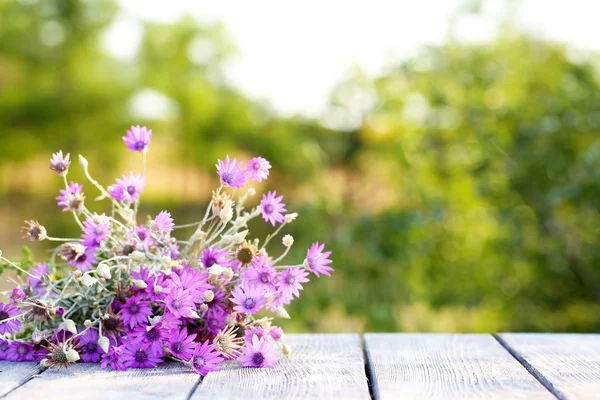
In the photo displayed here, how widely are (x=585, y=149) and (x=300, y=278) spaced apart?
121 inches

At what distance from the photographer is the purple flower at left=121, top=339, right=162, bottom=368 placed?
1360mm

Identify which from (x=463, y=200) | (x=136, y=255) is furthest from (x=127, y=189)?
(x=463, y=200)

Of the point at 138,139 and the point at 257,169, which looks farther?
Result: the point at 138,139

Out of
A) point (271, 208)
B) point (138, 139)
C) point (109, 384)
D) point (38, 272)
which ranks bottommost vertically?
point (109, 384)

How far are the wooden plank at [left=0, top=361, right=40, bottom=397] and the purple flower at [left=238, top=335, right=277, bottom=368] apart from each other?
15.8 inches

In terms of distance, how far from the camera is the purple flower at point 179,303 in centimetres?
133

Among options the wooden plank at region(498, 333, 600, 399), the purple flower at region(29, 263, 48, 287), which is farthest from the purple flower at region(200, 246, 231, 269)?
the wooden plank at region(498, 333, 600, 399)

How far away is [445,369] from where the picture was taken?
1.35m

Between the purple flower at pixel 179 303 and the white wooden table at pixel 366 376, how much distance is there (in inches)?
4.4

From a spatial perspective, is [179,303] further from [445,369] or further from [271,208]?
[445,369]

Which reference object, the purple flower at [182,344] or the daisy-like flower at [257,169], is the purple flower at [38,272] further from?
the daisy-like flower at [257,169]

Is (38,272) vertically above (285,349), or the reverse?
(38,272)

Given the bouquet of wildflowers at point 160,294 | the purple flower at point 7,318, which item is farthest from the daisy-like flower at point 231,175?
the purple flower at point 7,318

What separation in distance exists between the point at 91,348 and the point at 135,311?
13cm
